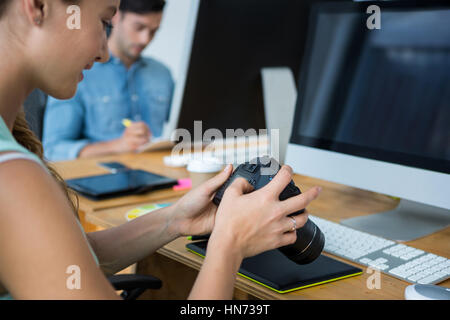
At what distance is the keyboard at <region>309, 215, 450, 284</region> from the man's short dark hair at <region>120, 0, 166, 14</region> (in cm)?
181

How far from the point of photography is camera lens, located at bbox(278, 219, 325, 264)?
84 cm

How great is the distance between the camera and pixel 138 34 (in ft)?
8.68

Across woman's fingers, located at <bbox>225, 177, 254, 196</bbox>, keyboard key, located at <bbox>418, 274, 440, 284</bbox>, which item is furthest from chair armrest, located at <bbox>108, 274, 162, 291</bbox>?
keyboard key, located at <bbox>418, 274, 440, 284</bbox>

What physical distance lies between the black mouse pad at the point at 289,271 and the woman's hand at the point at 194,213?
0.05 m

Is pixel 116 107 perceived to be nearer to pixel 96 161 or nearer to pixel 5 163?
pixel 96 161

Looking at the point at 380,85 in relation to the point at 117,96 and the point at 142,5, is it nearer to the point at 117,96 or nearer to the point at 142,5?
the point at 142,5

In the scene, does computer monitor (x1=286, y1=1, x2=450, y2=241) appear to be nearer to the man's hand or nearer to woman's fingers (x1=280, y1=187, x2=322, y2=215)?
woman's fingers (x1=280, y1=187, x2=322, y2=215)

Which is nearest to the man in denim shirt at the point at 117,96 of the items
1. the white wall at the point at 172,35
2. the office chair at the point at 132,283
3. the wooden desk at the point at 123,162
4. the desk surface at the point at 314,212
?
the wooden desk at the point at 123,162

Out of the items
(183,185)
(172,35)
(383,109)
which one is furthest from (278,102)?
(172,35)

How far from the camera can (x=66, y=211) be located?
0.66 meters
